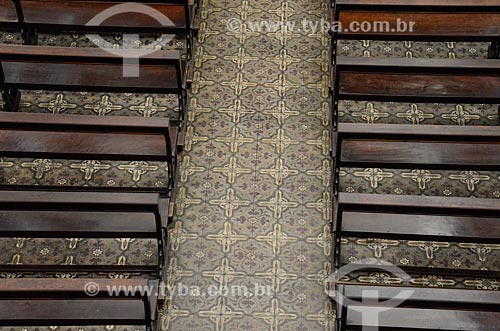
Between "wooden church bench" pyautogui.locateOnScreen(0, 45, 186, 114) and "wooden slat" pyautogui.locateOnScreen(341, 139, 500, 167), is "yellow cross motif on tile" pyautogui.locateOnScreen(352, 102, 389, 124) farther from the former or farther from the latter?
"wooden church bench" pyautogui.locateOnScreen(0, 45, 186, 114)

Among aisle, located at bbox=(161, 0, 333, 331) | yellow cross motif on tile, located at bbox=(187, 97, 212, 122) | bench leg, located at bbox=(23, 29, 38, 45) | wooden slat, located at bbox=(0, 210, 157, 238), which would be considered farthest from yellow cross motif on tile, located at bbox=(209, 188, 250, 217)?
bench leg, located at bbox=(23, 29, 38, 45)

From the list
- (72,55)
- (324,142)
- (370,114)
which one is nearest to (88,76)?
(72,55)

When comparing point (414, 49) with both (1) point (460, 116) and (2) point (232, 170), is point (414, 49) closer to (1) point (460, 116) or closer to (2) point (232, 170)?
(1) point (460, 116)

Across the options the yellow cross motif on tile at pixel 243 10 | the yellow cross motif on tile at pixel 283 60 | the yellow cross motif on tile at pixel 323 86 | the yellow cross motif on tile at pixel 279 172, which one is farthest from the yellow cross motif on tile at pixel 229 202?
the yellow cross motif on tile at pixel 243 10

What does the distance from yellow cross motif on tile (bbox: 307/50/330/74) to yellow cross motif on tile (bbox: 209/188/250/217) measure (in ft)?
3.65

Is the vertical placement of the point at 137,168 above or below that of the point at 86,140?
below

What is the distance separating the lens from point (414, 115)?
5.25 m

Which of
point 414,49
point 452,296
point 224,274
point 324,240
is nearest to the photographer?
point 452,296

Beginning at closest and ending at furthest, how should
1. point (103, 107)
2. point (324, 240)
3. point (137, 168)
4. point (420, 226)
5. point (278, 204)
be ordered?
point (420, 226)
point (324, 240)
point (278, 204)
point (137, 168)
point (103, 107)

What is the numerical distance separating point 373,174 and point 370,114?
0.43 m

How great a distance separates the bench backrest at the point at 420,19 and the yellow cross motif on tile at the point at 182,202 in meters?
1.31

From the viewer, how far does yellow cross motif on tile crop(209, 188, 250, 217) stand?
4902 mm

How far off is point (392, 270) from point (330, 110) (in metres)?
1.12

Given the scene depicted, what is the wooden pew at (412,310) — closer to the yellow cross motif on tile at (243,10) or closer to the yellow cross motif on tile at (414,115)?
the yellow cross motif on tile at (414,115)
